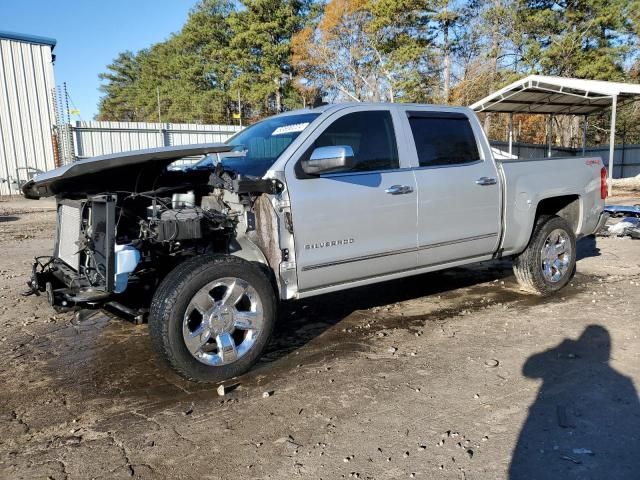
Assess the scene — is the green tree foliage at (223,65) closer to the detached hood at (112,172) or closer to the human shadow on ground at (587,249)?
the human shadow on ground at (587,249)

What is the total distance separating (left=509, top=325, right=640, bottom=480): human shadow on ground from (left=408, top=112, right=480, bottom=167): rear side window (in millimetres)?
1907

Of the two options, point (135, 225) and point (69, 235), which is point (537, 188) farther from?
point (69, 235)

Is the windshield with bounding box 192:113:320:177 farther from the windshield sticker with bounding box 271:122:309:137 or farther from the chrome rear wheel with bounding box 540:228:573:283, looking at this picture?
the chrome rear wheel with bounding box 540:228:573:283

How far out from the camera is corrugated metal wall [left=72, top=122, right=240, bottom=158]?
66.5 ft

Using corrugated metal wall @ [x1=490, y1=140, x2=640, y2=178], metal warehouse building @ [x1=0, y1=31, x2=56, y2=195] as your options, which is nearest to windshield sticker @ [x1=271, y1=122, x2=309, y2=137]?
metal warehouse building @ [x1=0, y1=31, x2=56, y2=195]

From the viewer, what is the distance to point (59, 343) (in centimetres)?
455

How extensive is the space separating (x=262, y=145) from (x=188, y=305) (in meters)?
1.64

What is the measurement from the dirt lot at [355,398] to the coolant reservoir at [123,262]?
2.49 ft

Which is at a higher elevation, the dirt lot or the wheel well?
the wheel well

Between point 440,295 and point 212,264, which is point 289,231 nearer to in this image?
point 212,264

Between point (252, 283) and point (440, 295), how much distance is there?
→ 288cm

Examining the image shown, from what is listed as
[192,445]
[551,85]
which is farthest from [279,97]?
[192,445]

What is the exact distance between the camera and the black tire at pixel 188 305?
3.36 m

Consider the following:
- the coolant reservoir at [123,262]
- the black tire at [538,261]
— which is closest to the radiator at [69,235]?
the coolant reservoir at [123,262]
